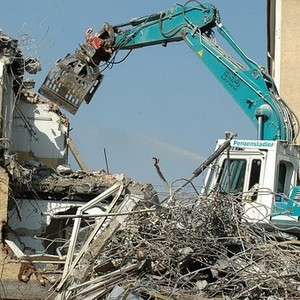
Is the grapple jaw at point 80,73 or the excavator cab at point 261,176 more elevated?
the grapple jaw at point 80,73

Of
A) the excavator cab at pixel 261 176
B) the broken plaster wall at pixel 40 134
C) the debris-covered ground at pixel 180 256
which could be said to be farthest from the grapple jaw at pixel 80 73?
the debris-covered ground at pixel 180 256

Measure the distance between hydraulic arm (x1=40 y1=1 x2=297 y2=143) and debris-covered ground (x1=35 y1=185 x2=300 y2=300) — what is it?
4.37 meters

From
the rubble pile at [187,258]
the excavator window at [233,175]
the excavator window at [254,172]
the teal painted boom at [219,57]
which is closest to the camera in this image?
the rubble pile at [187,258]

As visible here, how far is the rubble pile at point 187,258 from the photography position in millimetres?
11266

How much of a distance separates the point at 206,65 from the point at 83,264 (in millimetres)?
6846

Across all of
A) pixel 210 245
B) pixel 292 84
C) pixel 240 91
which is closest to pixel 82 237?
pixel 210 245

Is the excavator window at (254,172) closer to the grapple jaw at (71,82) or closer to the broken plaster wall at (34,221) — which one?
the grapple jaw at (71,82)

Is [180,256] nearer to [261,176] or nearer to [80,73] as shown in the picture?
[261,176]

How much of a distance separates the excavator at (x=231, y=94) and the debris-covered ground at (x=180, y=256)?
2.70 feet

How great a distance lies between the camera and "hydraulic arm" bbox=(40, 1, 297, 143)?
1656 centimetres

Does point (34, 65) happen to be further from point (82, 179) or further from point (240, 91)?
point (240, 91)

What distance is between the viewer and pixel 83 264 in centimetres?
1173

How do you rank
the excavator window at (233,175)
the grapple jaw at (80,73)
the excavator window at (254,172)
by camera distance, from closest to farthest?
the excavator window at (233,175), the excavator window at (254,172), the grapple jaw at (80,73)

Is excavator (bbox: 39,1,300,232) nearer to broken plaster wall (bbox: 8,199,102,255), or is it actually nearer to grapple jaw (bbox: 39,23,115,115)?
grapple jaw (bbox: 39,23,115,115)
